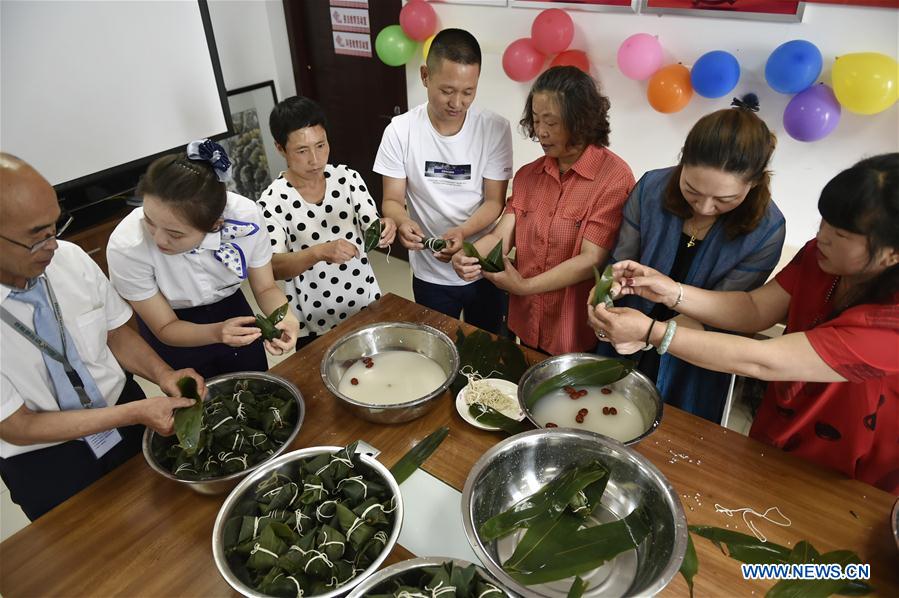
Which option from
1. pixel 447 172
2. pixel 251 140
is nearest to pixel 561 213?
pixel 447 172

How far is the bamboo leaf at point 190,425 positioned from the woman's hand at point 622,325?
47.3 inches

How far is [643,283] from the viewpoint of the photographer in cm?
171

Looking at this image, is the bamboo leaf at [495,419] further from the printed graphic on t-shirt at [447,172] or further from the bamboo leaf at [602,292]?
the printed graphic on t-shirt at [447,172]

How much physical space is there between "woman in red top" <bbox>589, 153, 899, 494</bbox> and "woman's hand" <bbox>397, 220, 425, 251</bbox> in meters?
0.88

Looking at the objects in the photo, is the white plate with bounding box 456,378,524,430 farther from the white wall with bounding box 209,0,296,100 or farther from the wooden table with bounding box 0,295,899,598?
the white wall with bounding box 209,0,296,100

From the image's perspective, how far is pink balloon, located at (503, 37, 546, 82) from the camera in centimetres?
315

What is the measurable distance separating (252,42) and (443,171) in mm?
2980

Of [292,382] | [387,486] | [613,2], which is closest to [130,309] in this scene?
[292,382]

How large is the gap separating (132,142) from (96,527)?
2.97 m

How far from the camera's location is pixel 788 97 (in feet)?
8.60

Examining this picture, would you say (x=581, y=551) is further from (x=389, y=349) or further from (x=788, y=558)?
(x=389, y=349)

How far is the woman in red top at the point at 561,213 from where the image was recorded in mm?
1894

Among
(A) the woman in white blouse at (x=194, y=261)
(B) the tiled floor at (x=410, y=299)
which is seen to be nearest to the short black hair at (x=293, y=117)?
(A) the woman in white blouse at (x=194, y=261)

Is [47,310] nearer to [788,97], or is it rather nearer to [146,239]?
[146,239]
